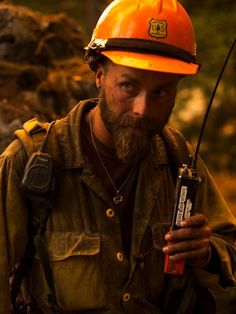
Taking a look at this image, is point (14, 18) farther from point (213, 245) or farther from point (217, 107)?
point (217, 107)

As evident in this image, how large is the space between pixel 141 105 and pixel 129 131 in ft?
0.44

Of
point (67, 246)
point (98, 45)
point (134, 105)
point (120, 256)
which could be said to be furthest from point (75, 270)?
point (98, 45)

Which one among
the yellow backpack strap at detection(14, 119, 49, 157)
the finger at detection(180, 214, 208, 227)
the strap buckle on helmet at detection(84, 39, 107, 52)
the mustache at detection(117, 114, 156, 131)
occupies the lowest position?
the finger at detection(180, 214, 208, 227)

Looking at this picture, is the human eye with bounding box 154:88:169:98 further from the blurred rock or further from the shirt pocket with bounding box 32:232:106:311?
the blurred rock

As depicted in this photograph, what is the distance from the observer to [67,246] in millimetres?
3201

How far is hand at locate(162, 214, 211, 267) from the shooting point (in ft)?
9.85

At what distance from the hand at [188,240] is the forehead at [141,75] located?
0.64m

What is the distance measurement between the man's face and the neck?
0.34 ft

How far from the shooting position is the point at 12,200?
3127mm

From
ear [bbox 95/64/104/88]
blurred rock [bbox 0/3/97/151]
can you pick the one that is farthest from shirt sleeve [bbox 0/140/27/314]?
blurred rock [bbox 0/3/97/151]

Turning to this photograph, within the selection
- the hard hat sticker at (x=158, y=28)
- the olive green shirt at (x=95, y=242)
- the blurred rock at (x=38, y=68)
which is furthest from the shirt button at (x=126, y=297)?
the blurred rock at (x=38, y=68)

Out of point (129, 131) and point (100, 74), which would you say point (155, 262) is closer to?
point (129, 131)

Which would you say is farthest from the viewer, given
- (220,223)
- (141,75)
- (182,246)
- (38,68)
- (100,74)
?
(38,68)

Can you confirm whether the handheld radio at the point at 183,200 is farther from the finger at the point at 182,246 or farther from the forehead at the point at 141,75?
the forehead at the point at 141,75
